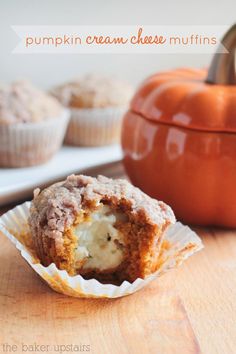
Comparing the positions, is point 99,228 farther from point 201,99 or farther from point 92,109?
point 92,109

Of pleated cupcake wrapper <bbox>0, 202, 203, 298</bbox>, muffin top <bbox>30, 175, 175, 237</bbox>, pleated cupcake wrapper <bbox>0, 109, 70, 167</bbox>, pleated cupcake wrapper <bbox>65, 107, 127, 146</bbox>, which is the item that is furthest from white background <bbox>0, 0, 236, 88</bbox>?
muffin top <bbox>30, 175, 175, 237</bbox>

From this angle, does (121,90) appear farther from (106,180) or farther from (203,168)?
(106,180)

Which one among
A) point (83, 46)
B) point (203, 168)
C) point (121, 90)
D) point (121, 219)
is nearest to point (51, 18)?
point (83, 46)

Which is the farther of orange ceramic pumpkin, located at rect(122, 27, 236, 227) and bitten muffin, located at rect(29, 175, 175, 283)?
orange ceramic pumpkin, located at rect(122, 27, 236, 227)

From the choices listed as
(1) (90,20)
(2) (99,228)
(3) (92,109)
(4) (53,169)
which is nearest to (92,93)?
(3) (92,109)

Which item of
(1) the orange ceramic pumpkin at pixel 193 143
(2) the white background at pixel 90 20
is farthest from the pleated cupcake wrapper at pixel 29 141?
(2) the white background at pixel 90 20

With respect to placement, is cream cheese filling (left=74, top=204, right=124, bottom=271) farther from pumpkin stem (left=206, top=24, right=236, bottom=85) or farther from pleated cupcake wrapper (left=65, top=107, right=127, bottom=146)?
pleated cupcake wrapper (left=65, top=107, right=127, bottom=146)

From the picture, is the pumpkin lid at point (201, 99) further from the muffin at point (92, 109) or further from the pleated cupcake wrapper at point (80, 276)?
the muffin at point (92, 109)

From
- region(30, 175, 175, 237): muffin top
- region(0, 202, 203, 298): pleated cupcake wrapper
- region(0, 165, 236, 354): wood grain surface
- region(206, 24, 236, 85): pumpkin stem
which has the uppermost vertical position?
region(206, 24, 236, 85): pumpkin stem
